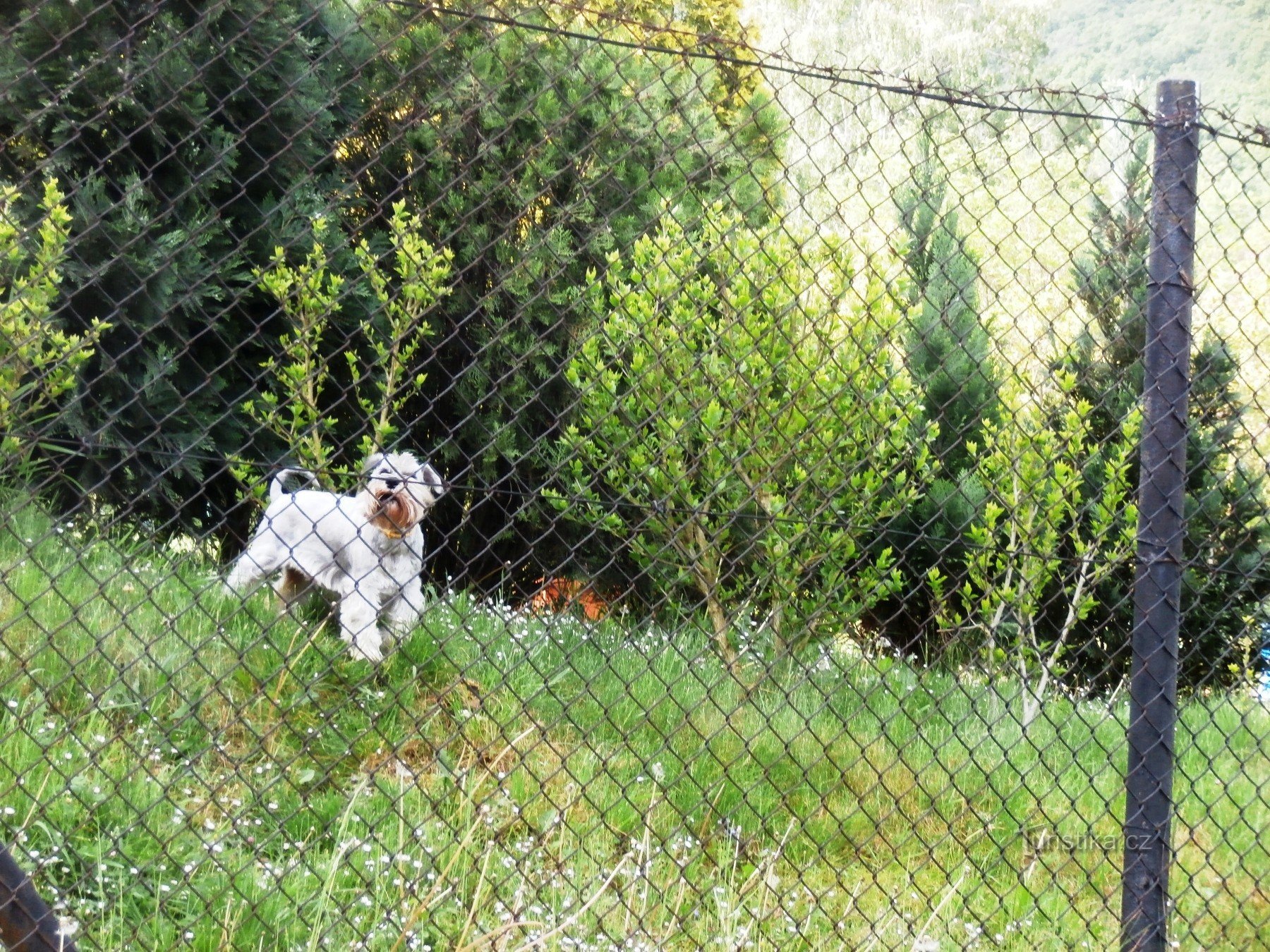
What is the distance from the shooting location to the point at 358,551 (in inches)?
147

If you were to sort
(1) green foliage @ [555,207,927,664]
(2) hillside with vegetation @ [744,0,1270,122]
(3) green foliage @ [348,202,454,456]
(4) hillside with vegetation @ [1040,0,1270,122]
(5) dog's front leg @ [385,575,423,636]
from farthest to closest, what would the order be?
(4) hillside with vegetation @ [1040,0,1270,122] → (2) hillside with vegetation @ [744,0,1270,122] → (1) green foliage @ [555,207,927,664] → (5) dog's front leg @ [385,575,423,636] → (3) green foliage @ [348,202,454,456]

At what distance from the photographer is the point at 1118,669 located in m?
5.45

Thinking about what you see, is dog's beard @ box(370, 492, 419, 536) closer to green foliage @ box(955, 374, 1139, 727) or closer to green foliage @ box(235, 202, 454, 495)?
green foliage @ box(235, 202, 454, 495)

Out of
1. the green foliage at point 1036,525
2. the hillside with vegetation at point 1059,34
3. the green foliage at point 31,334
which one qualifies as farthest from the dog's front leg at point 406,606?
the hillside with vegetation at point 1059,34

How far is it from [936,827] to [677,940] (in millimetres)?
917

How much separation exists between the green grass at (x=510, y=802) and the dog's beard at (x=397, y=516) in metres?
0.28

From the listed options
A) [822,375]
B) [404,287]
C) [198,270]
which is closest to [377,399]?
[198,270]

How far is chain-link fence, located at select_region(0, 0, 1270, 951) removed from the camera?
232cm

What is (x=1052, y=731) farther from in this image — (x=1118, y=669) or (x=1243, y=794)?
(x=1118, y=669)

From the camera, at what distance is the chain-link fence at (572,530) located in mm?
2320

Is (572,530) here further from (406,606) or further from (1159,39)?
(1159,39)

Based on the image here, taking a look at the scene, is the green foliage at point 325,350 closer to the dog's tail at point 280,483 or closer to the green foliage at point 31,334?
the dog's tail at point 280,483

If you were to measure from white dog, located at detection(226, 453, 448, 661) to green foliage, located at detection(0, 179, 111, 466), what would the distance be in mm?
704

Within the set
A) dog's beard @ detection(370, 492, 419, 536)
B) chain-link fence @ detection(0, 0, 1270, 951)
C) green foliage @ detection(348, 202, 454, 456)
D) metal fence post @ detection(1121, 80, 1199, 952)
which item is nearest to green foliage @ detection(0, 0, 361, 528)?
chain-link fence @ detection(0, 0, 1270, 951)
